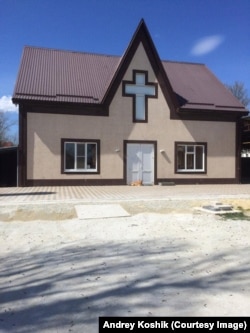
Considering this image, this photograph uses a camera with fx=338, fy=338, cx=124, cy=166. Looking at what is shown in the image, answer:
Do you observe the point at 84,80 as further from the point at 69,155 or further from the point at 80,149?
the point at 69,155

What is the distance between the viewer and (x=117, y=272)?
4961 millimetres

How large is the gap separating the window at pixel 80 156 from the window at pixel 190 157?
505 cm

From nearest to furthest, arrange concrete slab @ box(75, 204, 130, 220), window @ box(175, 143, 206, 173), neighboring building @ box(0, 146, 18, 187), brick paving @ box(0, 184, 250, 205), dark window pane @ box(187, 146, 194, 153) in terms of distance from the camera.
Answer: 1. concrete slab @ box(75, 204, 130, 220)
2. brick paving @ box(0, 184, 250, 205)
3. neighboring building @ box(0, 146, 18, 187)
4. window @ box(175, 143, 206, 173)
5. dark window pane @ box(187, 146, 194, 153)

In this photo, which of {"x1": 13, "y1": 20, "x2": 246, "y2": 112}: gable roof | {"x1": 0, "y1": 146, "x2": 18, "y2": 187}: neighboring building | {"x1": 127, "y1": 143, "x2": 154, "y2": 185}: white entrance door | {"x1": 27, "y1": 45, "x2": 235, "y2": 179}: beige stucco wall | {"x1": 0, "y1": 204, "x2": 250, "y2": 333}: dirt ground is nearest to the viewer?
{"x1": 0, "y1": 204, "x2": 250, "y2": 333}: dirt ground

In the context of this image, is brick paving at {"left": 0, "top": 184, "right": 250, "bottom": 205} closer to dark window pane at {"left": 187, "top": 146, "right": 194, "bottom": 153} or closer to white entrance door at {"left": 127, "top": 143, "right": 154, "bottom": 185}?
white entrance door at {"left": 127, "top": 143, "right": 154, "bottom": 185}

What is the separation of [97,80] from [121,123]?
11.4 feet

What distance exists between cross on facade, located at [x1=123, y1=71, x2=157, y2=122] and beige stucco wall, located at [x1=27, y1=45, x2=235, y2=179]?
0.83 feet

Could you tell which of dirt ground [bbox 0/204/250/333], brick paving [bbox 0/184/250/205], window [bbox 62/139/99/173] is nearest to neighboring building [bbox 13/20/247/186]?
window [bbox 62/139/99/173]

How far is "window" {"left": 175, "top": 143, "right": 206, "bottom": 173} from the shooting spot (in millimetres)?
20625

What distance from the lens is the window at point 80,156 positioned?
18.9 meters

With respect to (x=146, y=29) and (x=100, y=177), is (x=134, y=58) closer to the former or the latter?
(x=146, y=29)

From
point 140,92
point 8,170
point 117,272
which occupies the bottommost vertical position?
point 117,272

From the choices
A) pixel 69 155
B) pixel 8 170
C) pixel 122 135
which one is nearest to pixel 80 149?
pixel 69 155

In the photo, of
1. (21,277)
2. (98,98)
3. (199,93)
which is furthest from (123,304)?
(199,93)
